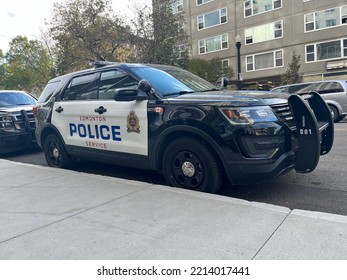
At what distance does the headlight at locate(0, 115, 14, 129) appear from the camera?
8039 mm

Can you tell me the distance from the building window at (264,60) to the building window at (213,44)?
3.02 metres

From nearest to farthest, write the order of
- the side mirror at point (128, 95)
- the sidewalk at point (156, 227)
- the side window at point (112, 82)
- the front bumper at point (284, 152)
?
the sidewalk at point (156, 227) → the front bumper at point (284, 152) → the side mirror at point (128, 95) → the side window at point (112, 82)

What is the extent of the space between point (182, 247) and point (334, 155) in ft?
16.2

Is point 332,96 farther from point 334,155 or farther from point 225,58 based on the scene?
point 225,58

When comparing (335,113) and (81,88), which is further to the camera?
(335,113)

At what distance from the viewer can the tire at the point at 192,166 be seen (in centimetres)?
405

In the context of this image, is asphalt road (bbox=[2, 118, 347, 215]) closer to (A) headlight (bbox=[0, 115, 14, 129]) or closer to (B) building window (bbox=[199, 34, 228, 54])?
(A) headlight (bbox=[0, 115, 14, 129])

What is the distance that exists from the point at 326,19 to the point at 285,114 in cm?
2730

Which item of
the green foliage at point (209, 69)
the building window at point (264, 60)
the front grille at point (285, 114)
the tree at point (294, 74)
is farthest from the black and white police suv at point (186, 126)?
the building window at point (264, 60)

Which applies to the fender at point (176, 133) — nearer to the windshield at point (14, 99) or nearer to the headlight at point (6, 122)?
the headlight at point (6, 122)

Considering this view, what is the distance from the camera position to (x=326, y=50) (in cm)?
2727

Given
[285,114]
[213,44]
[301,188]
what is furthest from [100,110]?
[213,44]

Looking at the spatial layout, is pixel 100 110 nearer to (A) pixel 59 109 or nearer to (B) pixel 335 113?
(A) pixel 59 109

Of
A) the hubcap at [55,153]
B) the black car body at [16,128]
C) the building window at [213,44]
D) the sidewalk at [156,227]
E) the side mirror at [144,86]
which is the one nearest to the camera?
the sidewalk at [156,227]
